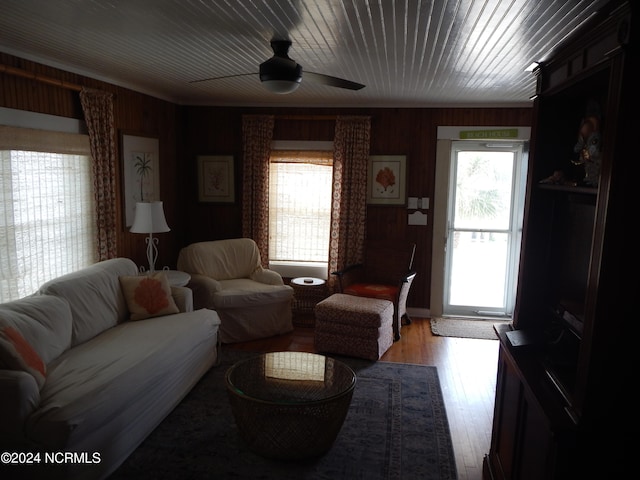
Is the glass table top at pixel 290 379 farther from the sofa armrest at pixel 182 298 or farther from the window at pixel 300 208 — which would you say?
the window at pixel 300 208

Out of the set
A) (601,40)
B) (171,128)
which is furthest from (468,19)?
(171,128)

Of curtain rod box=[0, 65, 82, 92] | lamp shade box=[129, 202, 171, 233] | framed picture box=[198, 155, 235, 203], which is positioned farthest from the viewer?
framed picture box=[198, 155, 235, 203]

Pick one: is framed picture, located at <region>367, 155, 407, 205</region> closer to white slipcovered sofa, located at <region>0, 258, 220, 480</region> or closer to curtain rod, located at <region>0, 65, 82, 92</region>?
white slipcovered sofa, located at <region>0, 258, 220, 480</region>

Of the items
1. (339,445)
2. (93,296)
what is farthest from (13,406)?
(339,445)

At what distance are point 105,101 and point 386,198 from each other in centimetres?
306

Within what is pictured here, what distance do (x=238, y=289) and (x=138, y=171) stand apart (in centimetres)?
154

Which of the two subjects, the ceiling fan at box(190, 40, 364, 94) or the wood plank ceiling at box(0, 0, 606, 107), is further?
the ceiling fan at box(190, 40, 364, 94)

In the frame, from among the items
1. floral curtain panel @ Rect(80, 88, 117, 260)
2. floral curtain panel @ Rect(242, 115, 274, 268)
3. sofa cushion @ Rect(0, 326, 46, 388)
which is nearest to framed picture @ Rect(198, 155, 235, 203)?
floral curtain panel @ Rect(242, 115, 274, 268)

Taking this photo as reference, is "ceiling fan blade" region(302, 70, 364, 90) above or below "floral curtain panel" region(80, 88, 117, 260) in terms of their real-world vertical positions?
above

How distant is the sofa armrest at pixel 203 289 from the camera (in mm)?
4656

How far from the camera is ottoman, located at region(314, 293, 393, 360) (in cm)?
433

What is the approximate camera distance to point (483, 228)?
5.67 m

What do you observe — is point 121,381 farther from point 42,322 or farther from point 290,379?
point 290,379

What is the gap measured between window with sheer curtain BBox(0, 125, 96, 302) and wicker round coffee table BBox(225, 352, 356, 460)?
1.75m
